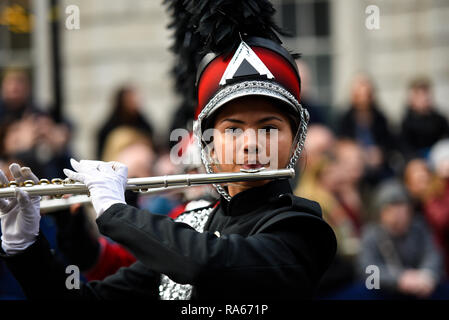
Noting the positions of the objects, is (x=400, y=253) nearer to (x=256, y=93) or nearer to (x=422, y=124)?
(x=422, y=124)

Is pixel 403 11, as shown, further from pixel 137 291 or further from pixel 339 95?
pixel 137 291

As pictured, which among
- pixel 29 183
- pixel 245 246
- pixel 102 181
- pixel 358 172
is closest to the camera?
pixel 245 246

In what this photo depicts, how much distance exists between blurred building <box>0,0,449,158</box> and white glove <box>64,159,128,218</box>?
6.86 m

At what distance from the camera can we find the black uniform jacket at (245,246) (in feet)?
7.51

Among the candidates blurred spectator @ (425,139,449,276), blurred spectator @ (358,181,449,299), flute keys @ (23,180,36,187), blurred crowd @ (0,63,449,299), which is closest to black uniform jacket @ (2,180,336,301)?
flute keys @ (23,180,36,187)

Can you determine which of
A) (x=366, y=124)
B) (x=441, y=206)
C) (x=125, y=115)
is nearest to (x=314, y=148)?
(x=366, y=124)

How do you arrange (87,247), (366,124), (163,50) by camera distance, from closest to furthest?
1. (87,247)
2. (366,124)
3. (163,50)

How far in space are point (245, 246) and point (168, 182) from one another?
43cm

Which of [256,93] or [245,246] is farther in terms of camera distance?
[256,93]

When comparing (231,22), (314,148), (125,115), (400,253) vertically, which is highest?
(231,22)

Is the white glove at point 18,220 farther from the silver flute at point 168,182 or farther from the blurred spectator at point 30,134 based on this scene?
the blurred spectator at point 30,134

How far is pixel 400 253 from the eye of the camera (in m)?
5.89

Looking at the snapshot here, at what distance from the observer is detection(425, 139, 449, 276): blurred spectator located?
6.23 metres

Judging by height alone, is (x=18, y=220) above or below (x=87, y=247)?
above
